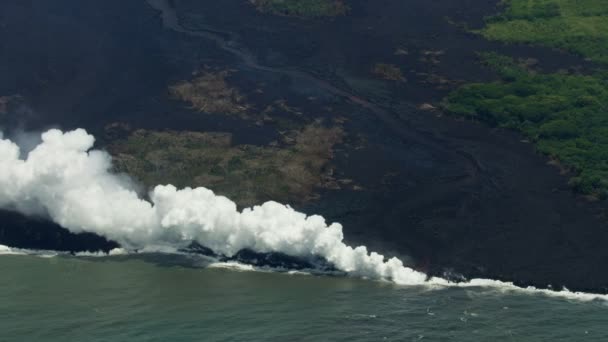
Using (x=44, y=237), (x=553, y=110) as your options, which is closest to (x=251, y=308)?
(x=44, y=237)

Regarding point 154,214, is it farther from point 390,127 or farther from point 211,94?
point 390,127

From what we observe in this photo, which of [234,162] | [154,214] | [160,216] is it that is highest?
[234,162]

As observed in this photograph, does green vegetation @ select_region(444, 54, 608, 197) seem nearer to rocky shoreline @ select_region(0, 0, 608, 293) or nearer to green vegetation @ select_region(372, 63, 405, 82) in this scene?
rocky shoreline @ select_region(0, 0, 608, 293)

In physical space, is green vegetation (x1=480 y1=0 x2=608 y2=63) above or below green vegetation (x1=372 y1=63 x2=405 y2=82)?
above

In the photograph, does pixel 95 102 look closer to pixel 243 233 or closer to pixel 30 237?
pixel 30 237

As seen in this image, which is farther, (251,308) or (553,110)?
(553,110)

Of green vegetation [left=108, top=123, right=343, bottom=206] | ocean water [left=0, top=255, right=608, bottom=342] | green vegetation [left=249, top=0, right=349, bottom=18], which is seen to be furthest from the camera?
green vegetation [left=249, top=0, right=349, bottom=18]

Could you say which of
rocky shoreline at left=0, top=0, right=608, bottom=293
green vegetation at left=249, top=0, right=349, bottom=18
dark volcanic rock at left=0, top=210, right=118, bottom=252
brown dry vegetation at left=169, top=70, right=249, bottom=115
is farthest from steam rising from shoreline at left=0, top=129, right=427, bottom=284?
green vegetation at left=249, top=0, right=349, bottom=18

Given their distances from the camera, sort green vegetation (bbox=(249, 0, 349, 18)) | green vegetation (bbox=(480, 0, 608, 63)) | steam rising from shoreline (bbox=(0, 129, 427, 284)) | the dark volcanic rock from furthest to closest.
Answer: green vegetation (bbox=(249, 0, 349, 18)) < green vegetation (bbox=(480, 0, 608, 63)) < the dark volcanic rock < steam rising from shoreline (bbox=(0, 129, 427, 284))
